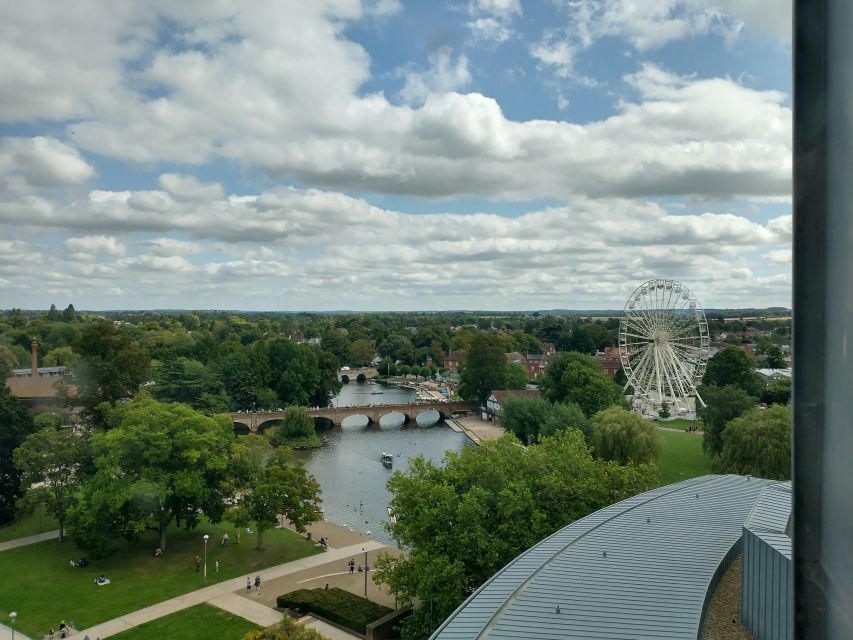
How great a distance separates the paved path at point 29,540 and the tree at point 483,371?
53965 millimetres

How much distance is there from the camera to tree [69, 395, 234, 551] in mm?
31094

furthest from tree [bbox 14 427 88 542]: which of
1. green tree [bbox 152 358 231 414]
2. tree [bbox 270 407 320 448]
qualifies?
green tree [bbox 152 358 231 414]

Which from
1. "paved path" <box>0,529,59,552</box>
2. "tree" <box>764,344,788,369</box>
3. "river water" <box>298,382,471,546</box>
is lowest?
"river water" <box>298,382,471,546</box>

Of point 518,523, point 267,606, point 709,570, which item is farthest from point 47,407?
point 709,570

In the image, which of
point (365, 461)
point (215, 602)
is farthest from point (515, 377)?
point (215, 602)

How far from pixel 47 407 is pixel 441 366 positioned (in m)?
86.5

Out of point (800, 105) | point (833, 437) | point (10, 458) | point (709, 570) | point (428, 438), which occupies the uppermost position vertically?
point (800, 105)

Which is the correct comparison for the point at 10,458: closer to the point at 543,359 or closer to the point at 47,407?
the point at 47,407

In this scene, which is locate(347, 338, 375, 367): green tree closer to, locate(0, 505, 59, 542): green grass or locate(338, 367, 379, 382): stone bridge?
locate(338, 367, 379, 382): stone bridge

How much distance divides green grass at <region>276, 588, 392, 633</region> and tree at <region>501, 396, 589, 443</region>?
28.5m

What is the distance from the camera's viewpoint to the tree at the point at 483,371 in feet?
273

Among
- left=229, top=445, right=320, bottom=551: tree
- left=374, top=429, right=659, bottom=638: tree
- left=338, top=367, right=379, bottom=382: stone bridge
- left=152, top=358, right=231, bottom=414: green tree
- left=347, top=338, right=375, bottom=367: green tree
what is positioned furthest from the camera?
left=347, top=338, right=375, bottom=367: green tree

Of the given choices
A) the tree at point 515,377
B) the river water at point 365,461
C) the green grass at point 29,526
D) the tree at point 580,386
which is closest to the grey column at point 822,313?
the river water at point 365,461

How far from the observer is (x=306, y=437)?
65.3 m
